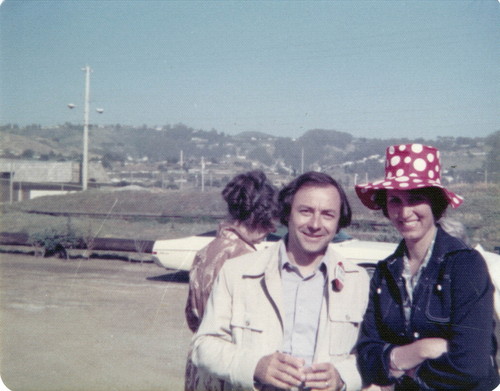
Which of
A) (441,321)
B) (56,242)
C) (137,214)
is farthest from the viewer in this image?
(137,214)

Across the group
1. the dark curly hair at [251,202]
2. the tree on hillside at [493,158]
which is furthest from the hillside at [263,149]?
the dark curly hair at [251,202]

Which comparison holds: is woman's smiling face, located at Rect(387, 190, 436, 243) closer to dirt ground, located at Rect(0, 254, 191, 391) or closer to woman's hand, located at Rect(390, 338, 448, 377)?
woman's hand, located at Rect(390, 338, 448, 377)

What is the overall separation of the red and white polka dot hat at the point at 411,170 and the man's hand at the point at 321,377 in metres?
0.65

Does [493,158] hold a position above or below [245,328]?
above

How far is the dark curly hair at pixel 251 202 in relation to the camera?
254 cm

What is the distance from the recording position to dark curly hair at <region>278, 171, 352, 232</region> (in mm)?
2186

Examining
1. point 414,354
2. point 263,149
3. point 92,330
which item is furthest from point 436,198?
point 263,149

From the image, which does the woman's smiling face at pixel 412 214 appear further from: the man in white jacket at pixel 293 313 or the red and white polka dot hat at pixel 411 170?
the man in white jacket at pixel 293 313

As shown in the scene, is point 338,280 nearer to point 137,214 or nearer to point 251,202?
point 251,202

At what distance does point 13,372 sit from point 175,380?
1.36 m

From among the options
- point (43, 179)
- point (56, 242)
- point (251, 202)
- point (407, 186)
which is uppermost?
point (407, 186)

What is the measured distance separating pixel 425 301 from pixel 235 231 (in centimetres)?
93

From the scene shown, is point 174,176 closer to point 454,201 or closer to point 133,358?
point 133,358

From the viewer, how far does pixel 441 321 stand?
186cm
